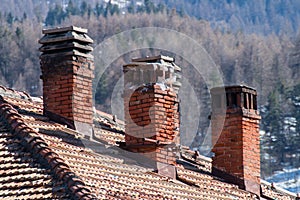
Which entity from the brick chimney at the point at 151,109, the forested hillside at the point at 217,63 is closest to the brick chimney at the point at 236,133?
the brick chimney at the point at 151,109

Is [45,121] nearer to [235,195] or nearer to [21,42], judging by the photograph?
[235,195]

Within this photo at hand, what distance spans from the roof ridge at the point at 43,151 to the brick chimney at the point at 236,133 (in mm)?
5097

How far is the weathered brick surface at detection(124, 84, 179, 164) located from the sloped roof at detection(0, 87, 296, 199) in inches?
11.8

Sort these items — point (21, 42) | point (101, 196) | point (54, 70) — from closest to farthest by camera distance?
point (101, 196), point (54, 70), point (21, 42)

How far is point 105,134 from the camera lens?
23672mm

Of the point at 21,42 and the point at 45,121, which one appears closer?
the point at 45,121

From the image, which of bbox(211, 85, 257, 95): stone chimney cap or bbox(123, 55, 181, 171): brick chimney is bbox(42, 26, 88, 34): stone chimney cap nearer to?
bbox(123, 55, 181, 171): brick chimney

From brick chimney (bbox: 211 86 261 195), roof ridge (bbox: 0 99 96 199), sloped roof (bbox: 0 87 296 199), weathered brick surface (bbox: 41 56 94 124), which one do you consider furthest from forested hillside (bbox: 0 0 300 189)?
roof ridge (bbox: 0 99 96 199)

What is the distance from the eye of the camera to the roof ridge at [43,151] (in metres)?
18.2

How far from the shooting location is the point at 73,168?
19.4 metres

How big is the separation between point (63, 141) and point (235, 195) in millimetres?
3651

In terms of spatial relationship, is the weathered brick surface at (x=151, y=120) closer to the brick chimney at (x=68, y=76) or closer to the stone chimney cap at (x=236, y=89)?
the brick chimney at (x=68, y=76)

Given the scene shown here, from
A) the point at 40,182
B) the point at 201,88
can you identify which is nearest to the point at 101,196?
the point at 40,182

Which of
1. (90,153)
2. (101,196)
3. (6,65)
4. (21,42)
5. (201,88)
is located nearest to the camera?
(101,196)
